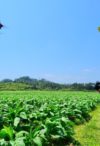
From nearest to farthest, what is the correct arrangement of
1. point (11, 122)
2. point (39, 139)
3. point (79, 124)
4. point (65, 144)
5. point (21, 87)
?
point (39, 139)
point (65, 144)
point (11, 122)
point (79, 124)
point (21, 87)

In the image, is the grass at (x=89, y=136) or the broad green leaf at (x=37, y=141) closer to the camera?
the broad green leaf at (x=37, y=141)

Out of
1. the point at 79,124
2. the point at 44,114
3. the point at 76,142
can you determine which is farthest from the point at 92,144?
the point at 79,124

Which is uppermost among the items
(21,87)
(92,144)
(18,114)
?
(21,87)

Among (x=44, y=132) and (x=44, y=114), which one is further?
(x=44, y=114)

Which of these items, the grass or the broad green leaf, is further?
the grass

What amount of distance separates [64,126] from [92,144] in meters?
A: 1.13

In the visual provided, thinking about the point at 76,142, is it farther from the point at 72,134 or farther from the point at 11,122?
the point at 11,122

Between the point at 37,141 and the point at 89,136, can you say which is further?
the point at 89,136

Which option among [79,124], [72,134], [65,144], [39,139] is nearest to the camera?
[39,139]

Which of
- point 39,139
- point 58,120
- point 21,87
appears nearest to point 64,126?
point 58,120

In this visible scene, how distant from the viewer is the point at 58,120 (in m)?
11.7

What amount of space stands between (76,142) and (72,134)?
627mm

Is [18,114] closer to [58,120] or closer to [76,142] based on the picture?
[58,120]

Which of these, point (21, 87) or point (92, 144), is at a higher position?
point (21, 87)
